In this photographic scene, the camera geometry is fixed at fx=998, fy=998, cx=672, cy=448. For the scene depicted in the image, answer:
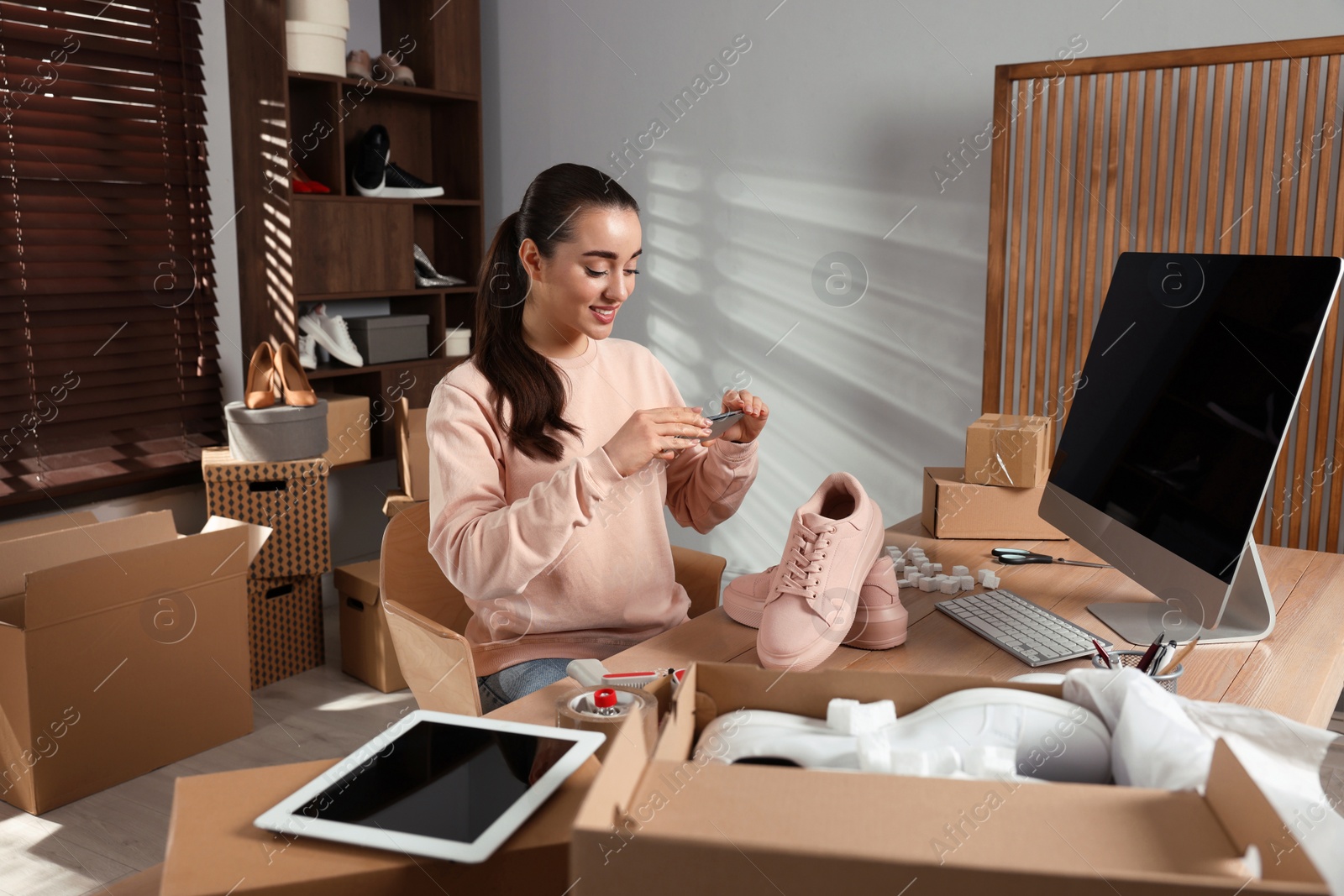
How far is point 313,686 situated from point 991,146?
2.64m

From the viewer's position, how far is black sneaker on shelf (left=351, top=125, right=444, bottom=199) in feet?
11.5

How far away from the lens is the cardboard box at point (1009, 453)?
186cm

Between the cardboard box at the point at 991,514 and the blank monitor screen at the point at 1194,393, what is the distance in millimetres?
243

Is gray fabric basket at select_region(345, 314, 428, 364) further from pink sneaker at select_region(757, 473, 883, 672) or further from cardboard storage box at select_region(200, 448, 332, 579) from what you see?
pink sneaker at select_region(757, 473, 883, 672)

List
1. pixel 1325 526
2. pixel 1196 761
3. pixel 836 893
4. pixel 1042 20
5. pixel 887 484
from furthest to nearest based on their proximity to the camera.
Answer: pixel 887 484 → pixel 1042 20 → pixel 1325 526 → pixel 1196 761 → pixel 836 893

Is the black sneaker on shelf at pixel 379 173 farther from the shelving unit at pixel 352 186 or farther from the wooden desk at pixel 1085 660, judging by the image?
the wooden desk at pixel 1085 660

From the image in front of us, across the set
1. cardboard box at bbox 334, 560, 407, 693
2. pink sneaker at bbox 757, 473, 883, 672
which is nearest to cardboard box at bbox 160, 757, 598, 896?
pink sneaker at bbox 757, 473, 883, 672

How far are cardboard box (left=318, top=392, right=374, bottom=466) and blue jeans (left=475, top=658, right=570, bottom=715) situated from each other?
2.00 m

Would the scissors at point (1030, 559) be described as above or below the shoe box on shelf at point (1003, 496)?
below

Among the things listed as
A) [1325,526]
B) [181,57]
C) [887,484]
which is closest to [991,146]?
[887,484]

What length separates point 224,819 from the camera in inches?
27.9

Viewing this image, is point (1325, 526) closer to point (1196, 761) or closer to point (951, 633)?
point (951, 633)

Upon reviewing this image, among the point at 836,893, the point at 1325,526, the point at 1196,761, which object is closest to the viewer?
the point at 836,893

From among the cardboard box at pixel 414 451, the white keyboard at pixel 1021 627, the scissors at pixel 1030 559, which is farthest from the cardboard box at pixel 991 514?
the cardboard box at pixel 414 451
